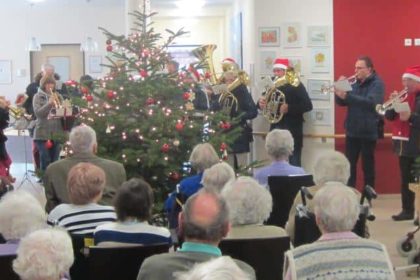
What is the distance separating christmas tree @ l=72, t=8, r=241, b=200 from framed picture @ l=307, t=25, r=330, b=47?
295 cm

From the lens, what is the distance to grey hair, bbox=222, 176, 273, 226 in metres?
3.16

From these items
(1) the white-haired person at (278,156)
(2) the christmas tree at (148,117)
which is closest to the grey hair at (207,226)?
(1) the white-haired person at (278,156)

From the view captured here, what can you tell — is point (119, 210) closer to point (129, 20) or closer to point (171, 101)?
point (171, 101)

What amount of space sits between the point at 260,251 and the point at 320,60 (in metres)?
5.81

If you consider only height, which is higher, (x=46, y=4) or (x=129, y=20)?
Result: (x=46, y=4)

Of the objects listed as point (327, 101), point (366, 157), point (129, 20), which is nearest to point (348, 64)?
point (327, 101)

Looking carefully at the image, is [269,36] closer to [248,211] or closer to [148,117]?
[148,117]

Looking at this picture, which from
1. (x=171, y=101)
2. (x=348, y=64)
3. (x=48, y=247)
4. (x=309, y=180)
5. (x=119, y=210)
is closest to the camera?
(x=48, y=247)

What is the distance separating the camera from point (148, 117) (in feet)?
18.7

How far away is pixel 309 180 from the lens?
15.3ft

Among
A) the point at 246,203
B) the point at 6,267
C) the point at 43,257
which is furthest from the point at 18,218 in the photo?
the point at 246,203

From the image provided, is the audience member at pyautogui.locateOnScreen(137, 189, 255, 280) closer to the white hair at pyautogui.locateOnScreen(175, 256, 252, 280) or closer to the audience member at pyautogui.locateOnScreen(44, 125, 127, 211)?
the white hair at pyautogui.locateOnScreen(175, 256, 252, 280)

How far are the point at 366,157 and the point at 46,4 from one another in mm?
10346

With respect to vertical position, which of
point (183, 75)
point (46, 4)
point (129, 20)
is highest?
point (46, 4)
